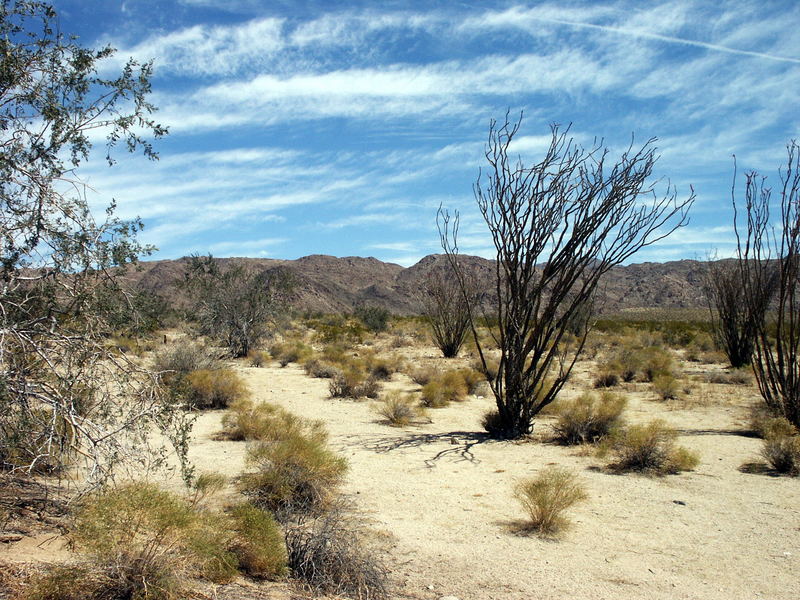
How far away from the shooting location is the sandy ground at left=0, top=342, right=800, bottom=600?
5121 millimetres

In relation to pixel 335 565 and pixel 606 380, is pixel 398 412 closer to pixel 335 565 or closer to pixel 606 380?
pixel 335 565

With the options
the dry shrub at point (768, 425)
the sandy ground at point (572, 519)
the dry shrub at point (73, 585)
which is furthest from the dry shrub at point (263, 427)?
the dry shrub at point (768, 425)

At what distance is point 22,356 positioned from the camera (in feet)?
17.0

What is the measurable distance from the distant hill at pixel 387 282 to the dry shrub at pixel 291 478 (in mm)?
72830

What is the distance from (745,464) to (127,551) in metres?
8.38

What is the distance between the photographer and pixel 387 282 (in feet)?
350

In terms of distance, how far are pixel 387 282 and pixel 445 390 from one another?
91.7 meters

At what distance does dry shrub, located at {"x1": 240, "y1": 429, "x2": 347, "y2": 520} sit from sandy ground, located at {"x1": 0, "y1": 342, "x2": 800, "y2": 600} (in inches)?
20.2

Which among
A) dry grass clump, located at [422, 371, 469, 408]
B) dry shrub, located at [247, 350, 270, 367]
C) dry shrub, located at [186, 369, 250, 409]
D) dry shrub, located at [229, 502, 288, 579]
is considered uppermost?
dry shrub, located at [247, 350, 270, 367]

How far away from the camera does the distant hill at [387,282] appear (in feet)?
286

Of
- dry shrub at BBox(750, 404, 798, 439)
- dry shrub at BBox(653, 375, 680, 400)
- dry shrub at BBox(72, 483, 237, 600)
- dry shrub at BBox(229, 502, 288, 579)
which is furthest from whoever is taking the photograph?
dry shrub at BBox(653, 375, 680, 400)

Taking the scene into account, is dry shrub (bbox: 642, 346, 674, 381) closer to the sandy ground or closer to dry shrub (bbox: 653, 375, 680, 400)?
dry shrub (bbox: 653, 375, 680, 400)

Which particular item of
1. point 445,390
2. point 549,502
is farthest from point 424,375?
point 549,502

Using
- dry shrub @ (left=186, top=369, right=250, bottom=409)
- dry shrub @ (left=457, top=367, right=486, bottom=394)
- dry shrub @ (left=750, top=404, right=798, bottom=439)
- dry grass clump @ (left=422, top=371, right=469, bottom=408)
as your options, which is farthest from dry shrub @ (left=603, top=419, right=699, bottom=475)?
dry shrub @ (left=186, top=369, right=250, bottom=409)
